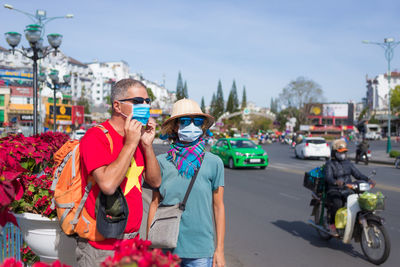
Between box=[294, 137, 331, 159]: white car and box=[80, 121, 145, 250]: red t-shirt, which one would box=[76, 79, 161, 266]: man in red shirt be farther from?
box=[294, 137, 331, 159]: white car

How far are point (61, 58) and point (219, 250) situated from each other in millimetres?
121655

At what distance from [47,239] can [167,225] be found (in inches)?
38.6

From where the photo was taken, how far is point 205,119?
3088 millimetres

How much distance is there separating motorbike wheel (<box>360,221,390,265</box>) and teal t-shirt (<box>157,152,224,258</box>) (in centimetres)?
326

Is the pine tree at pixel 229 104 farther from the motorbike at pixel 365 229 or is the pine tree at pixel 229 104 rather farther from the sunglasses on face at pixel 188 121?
the sunglasses on face at pixel 188 121

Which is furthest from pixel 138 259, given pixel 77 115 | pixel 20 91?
pixel 20 91

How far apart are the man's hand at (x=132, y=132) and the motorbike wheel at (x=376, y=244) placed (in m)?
4.07

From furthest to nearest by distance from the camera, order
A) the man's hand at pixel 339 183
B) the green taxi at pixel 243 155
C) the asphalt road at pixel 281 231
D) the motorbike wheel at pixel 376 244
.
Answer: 1. the green taxi at pixel 243 155
2. the man's hand at pixel 339 183
3. the asphalt road at pixel 281 231
4. the motorbike wheel at pixel 376 244

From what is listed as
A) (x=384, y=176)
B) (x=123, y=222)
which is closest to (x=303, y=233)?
(x=123, y=222)

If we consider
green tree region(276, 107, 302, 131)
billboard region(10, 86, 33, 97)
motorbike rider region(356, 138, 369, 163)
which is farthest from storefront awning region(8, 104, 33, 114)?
motorbike rider region(356, 138, 369, 163)

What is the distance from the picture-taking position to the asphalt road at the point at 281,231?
212 inches

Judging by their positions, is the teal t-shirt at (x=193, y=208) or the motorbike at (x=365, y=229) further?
the motorbike at (x=365, y=229)

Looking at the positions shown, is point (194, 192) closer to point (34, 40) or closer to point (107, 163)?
point (107, 163)

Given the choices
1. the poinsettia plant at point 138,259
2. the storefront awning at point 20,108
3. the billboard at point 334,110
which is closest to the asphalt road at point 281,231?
the poinsettia plant at point 138,259
